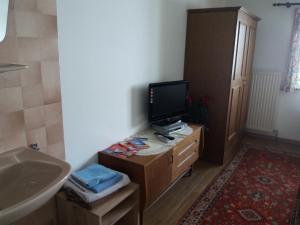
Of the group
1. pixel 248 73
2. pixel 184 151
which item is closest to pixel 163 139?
pixel 184 151

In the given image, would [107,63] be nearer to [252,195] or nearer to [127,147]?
[127,147]

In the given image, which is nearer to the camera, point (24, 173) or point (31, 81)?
point (24, 173)

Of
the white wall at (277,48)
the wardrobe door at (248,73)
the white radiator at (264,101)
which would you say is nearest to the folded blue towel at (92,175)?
the wardrobe door at (248,73)

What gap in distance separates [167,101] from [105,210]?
138cm

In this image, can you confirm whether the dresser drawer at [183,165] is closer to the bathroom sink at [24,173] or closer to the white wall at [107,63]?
the white wall at [107,63]

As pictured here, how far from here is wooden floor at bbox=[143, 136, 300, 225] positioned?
7.19 feet

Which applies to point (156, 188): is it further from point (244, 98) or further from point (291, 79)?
point (291, 79)

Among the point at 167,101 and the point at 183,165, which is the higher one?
the point at 167,101

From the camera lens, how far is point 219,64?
2998 mm

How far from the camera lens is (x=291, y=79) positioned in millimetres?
3746

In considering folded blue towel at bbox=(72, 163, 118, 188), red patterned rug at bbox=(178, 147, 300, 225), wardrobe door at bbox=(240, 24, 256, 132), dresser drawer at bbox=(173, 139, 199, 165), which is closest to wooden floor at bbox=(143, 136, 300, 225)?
red patterned rug at bbox=(178, 147, 300, 225)

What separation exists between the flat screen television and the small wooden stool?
878 millimetres

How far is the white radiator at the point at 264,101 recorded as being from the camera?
154 inches

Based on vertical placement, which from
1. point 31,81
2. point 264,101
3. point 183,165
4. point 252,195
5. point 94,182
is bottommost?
point 252,195
